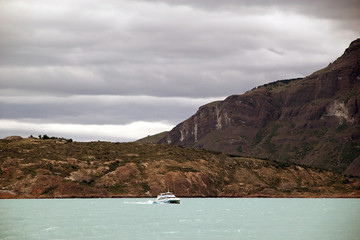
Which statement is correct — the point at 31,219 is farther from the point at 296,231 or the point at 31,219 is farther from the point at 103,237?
the point at 296,231

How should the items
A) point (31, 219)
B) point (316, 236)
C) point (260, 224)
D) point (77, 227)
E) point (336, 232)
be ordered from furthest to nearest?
point (31, 219), point (260, 224), point (77, 227), point (336, 232), point (316, 236)

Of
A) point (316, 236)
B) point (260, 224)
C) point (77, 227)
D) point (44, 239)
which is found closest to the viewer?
point (44, 239)

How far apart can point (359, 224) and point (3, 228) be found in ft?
227

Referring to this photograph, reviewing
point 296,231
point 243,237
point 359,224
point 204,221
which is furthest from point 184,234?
point 359,224

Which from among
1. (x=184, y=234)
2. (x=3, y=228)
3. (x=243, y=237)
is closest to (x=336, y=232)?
(x=243, y=237)

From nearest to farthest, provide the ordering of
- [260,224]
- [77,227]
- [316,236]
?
1. [316,236]
2. [77,227]
3. [260,224]

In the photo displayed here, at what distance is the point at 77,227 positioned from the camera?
343ft

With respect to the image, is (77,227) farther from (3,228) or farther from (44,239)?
(44,239)

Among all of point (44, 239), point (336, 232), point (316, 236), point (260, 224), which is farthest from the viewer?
point (260, 224)

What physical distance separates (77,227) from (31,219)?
74.0 ft

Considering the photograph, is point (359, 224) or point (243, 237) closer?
point (243, 237)

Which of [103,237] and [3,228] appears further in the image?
[3,228]

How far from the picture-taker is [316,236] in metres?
91.7

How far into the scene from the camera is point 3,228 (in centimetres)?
Result: 10062
